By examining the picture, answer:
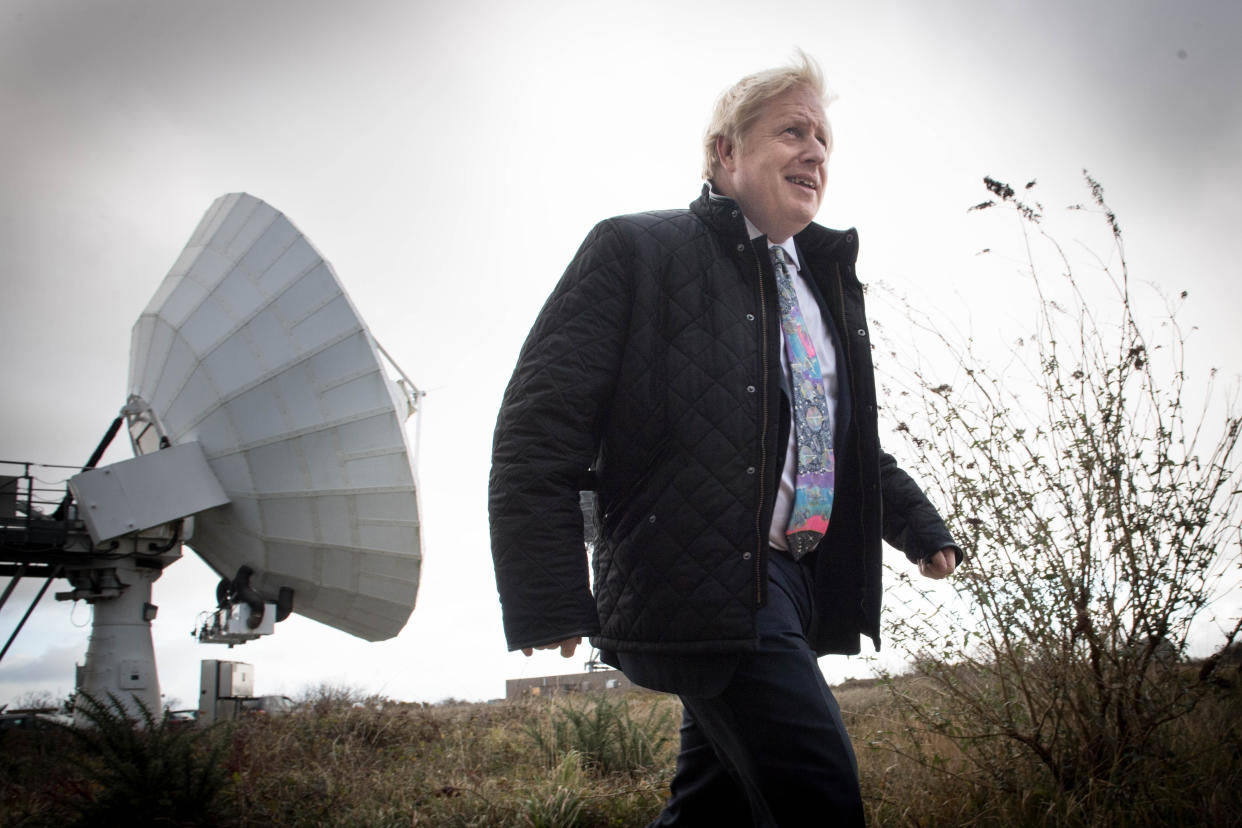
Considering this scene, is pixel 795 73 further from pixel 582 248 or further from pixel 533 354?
pixel 533 354

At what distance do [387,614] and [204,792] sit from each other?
371 inches

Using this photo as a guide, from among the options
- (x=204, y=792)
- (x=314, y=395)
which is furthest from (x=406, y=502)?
(x=204, y=792)

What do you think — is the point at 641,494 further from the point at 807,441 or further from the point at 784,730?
the point at 784,730

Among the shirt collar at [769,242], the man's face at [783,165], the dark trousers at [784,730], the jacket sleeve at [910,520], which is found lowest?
the dark trousers at [784,730]

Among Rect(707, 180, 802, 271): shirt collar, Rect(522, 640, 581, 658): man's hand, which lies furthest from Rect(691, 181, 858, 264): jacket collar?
Rect(522, 640, 581, 658): man's hand

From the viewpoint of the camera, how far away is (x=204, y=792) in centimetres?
544

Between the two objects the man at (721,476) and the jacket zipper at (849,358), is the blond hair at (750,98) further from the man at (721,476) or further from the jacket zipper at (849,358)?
the jacket zipper at (849,358)

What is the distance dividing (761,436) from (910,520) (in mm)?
939

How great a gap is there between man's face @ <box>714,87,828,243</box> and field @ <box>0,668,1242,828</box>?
2315 mm

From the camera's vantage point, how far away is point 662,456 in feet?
8.34

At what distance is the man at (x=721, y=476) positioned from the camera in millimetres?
2324

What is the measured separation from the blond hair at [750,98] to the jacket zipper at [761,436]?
419mm

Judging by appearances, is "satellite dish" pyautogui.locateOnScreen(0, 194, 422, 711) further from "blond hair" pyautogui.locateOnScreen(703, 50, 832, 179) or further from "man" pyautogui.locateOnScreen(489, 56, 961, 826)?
"man" pyautogui.locateOnScreen(489, 56, 961, 826)

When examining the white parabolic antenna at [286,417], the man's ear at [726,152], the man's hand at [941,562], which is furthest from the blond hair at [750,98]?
the white parabolic antenna at [286,417]
